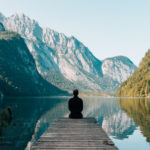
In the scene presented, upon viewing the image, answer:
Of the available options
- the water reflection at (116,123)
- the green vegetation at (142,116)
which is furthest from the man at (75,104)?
the water reflection at (116,123)

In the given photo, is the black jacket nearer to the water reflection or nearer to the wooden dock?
the wooden dock

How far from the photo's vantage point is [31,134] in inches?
1529

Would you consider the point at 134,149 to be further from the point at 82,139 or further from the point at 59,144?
the point at 59,144

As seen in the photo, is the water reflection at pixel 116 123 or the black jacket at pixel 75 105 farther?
the water reflection at pixel 116 123

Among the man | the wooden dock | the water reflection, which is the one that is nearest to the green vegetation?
the water reflection

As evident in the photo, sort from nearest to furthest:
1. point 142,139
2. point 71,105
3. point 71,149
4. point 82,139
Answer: point 71,149
point 82,139
point 71,105
point 142,139

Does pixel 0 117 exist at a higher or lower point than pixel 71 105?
higher

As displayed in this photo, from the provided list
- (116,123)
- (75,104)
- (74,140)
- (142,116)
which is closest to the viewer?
(74,140)

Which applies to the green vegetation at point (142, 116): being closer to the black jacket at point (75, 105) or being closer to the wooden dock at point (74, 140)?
the black jacket at point (75, 105)

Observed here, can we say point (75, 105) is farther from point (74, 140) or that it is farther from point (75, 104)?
point (74, 140)

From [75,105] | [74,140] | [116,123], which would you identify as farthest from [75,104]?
[116,123]

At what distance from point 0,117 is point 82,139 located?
7422mm

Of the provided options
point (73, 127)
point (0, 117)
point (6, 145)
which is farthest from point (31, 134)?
point (0, 117)

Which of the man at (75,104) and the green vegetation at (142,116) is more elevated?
the man at (75,104)
